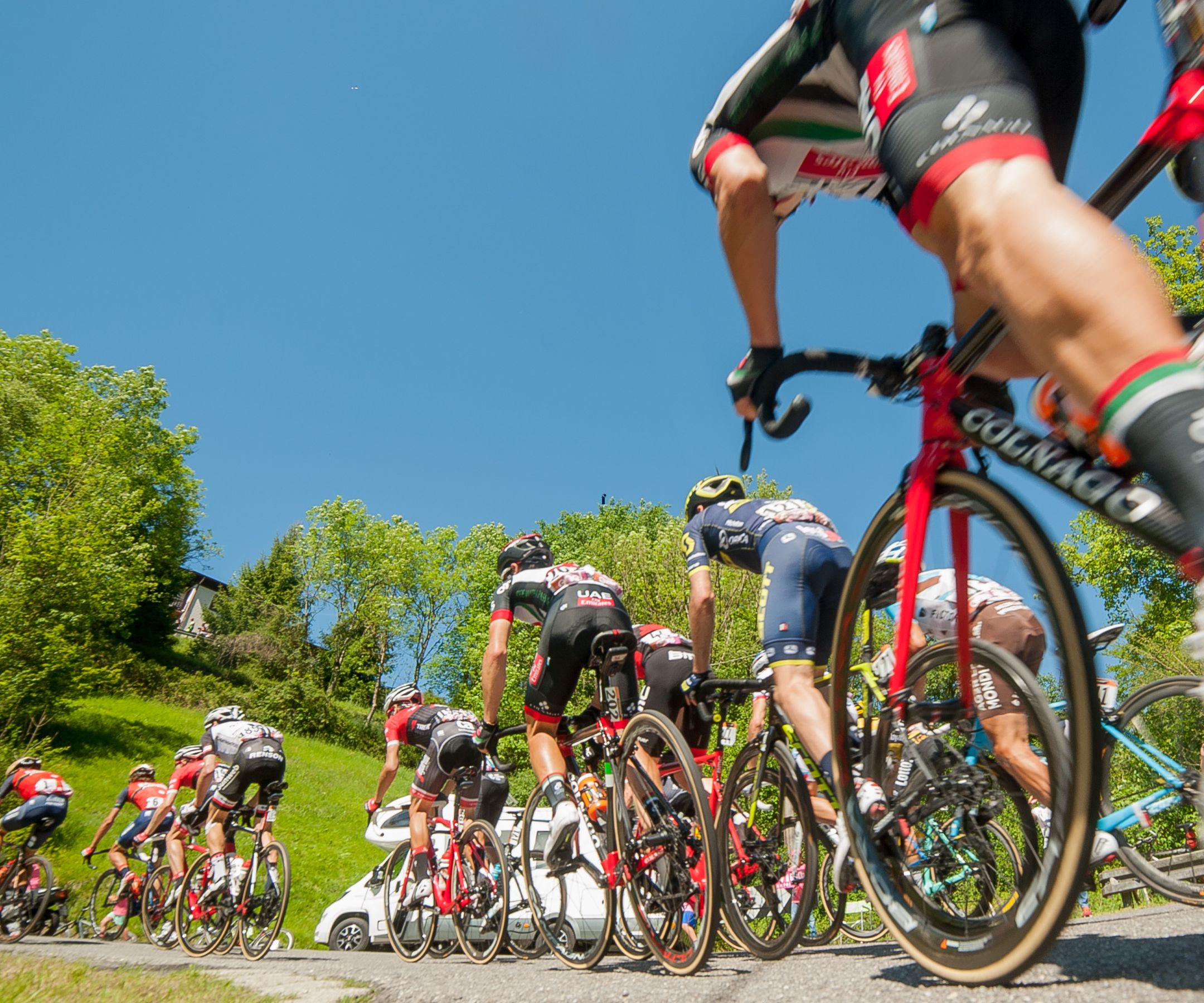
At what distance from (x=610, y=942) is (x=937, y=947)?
325 cm

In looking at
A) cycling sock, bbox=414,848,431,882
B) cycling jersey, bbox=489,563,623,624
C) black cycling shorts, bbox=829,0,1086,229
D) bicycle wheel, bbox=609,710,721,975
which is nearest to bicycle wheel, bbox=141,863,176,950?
cycling sock, bbox=414,848,431,882

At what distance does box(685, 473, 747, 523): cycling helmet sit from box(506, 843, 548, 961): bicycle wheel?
2265 millimetres

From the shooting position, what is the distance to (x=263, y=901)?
25.7 ft

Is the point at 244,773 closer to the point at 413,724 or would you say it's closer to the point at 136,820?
the point at 413,724

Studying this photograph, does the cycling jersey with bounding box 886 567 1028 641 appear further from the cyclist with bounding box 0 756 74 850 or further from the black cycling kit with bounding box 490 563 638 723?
the cyclist with bounding box 0 756 74 850

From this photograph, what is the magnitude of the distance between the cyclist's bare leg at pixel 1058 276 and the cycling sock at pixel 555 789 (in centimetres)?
381

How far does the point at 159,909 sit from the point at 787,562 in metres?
9.50

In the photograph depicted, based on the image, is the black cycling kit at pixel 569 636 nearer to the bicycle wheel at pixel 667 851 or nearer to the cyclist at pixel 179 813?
the bicycle wheel at pixel 667 851

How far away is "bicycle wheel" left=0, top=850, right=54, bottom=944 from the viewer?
1056 cm

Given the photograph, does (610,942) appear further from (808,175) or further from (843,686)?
(808,175)

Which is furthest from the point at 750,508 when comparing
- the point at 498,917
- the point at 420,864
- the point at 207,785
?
the point at 207,785

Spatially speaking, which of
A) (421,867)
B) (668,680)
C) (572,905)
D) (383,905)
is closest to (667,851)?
(572,905)

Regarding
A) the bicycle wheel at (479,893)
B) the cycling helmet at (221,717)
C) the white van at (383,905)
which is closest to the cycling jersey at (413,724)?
the white van at (383,905)

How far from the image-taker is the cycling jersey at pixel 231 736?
9.09 meters
